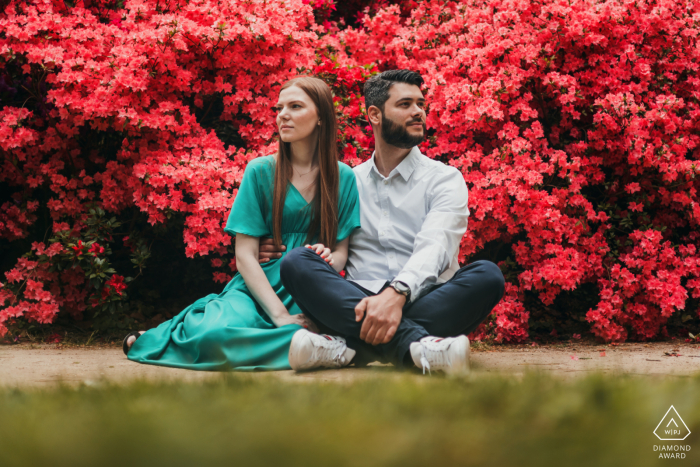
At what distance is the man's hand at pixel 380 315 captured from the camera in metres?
2.13

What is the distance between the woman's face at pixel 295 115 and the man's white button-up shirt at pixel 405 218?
41 cm

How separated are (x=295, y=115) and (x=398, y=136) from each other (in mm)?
542

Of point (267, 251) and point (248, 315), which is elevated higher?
point (267, 251)

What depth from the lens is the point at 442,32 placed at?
4.20 meters

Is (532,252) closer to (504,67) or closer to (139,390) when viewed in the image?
(504,67)

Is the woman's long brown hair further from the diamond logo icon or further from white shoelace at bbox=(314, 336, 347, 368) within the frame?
the diamond logo icon

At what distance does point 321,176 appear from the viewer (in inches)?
110

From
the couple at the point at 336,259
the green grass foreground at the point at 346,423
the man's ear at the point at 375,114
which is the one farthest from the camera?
the man's ear at the point at 375,114

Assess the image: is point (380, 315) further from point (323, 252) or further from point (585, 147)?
point (585, 147)

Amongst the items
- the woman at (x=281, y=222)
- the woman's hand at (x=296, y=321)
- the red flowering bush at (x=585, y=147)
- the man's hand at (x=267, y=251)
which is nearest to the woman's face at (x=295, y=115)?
the woman at (x=281, y=222)

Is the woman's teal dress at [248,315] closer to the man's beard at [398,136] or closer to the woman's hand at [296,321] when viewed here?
the woman's hand at [296,321]

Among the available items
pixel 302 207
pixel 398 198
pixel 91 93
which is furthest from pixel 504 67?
pixel 91 93

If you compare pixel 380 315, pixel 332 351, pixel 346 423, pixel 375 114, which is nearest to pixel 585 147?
pixel 375 114

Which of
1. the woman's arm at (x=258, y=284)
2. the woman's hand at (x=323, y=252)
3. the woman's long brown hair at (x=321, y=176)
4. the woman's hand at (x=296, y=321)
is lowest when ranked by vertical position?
the woman's hand at (x=296, y=321)
